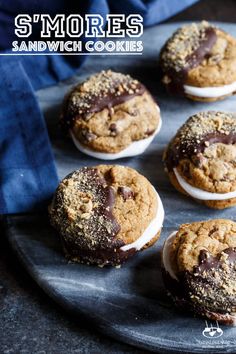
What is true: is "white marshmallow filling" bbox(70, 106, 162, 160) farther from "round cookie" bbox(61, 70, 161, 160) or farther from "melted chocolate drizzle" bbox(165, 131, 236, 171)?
"melted chocolate drizzle" bbox(165, 131, 236, 171)

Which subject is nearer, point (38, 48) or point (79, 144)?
point (79, 144)

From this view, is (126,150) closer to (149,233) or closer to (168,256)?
(149,233)

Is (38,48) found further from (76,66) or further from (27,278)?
(27,278)

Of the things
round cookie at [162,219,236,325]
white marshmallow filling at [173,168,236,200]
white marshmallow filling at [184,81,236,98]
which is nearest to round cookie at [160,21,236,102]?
white marshmallow filling at [184,81,236,98]

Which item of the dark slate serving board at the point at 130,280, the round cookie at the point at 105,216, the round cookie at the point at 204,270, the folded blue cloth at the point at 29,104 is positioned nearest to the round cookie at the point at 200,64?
the dark slate serving board at the point at 130,280

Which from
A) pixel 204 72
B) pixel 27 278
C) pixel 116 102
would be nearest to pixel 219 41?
pixel 204 72
